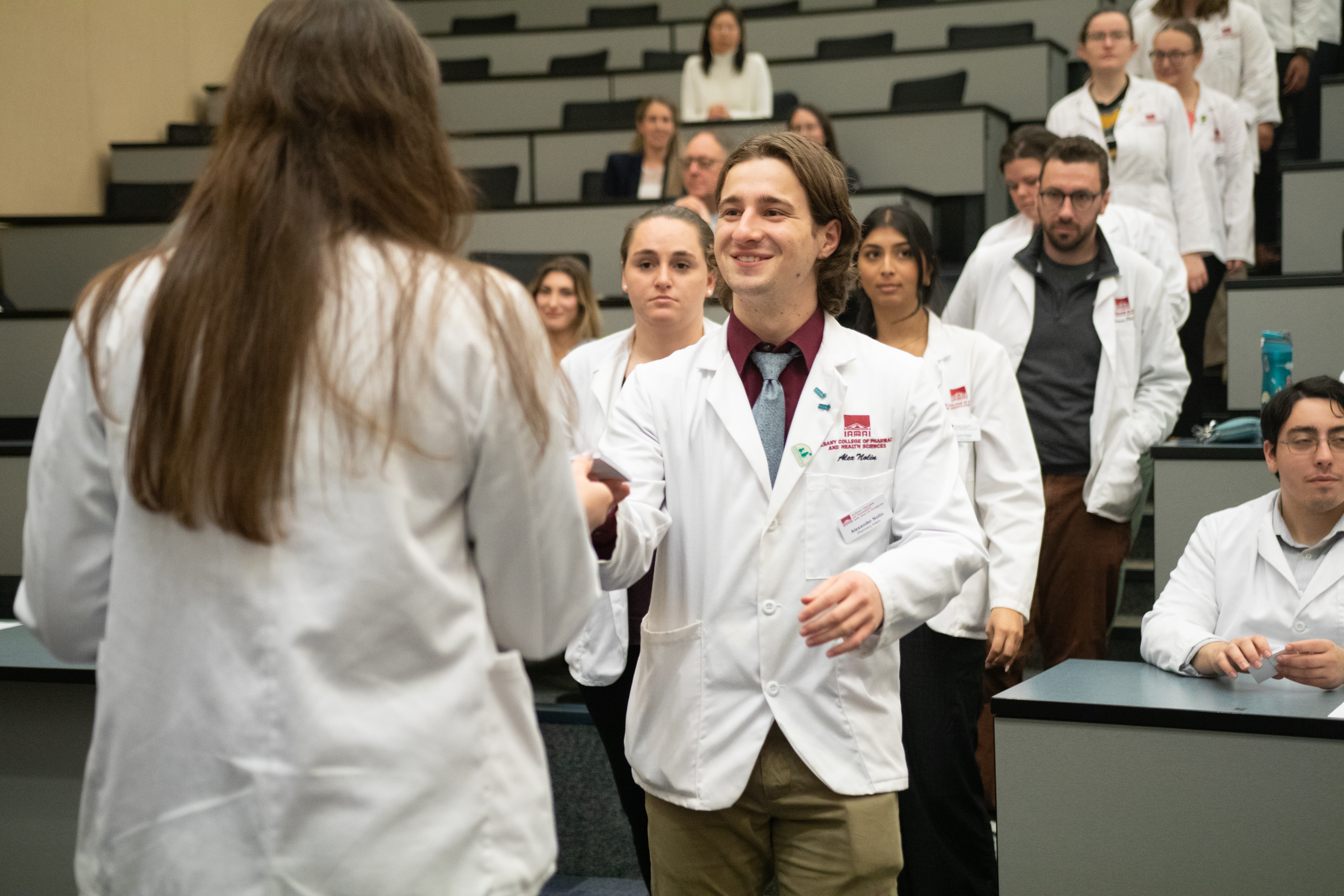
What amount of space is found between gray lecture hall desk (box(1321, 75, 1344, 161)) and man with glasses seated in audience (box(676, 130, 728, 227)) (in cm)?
289

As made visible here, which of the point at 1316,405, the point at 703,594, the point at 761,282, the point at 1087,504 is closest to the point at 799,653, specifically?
the point at 703,594

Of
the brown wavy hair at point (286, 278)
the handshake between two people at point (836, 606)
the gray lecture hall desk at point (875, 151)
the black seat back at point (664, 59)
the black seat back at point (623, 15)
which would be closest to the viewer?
the brown wavy hair at point (286, 278)

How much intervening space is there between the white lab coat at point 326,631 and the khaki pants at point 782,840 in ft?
1.78

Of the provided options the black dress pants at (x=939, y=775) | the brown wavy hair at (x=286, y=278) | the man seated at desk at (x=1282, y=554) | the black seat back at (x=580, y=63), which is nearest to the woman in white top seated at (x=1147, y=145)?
the man seated at desk at (x=1282, y=554)

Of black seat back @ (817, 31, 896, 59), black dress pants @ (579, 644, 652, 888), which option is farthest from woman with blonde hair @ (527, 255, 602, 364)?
black seat back @ (817, 31, 896, 59)

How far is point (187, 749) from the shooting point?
3.24 ft

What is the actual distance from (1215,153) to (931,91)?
2.17 m

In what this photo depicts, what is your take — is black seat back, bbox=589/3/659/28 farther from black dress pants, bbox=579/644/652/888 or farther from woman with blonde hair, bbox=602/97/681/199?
black dress pants, bbox=579/644/652/888

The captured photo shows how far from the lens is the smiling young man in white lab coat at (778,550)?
59.6 inches

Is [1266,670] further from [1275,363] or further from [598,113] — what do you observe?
[598,113]

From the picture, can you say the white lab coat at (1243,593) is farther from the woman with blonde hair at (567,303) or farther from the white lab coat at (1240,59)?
the white lab coat at (1240,59)

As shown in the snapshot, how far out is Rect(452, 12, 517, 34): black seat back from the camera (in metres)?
9.06

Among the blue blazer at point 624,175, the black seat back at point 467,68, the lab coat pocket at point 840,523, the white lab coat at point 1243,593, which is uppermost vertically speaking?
the black seat back at point 467,68

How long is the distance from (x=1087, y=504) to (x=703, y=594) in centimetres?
199
